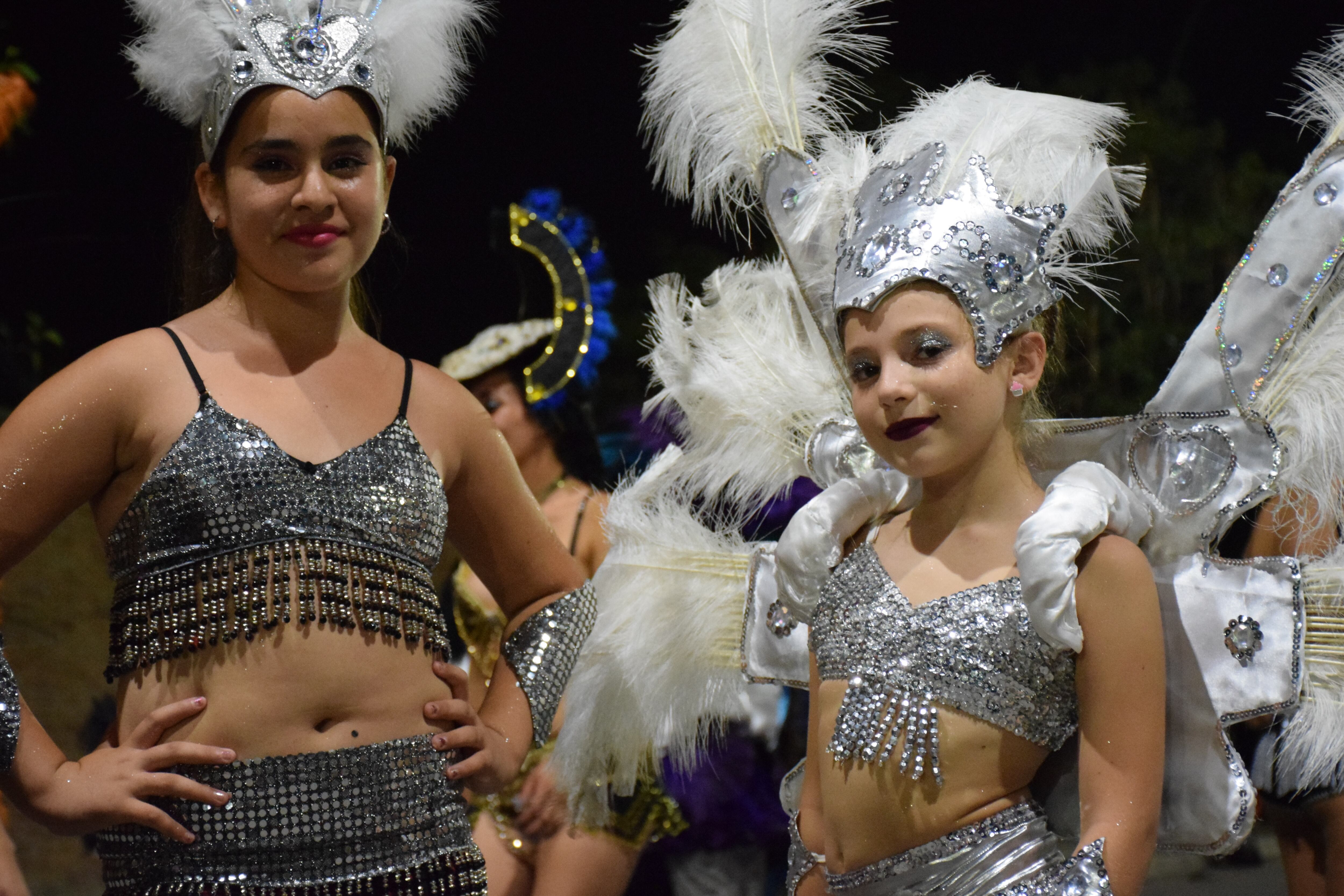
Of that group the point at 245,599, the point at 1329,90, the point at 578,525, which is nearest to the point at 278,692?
the point at 245,599

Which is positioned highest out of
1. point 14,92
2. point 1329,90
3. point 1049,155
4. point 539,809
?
point 1329,90

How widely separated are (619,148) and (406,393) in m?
2.12

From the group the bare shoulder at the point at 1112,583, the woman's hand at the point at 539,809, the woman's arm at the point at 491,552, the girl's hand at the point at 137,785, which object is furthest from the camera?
the woman's hand at the point at 539,809

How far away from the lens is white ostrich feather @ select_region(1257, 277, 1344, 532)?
65.9 inches

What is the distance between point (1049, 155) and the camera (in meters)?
1.76

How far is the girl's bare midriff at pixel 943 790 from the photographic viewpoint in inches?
64.1

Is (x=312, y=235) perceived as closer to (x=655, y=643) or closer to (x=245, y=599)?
(x=245, y=599)

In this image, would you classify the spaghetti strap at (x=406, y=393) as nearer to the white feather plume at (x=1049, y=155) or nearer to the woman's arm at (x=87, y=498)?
the woman's arm at (x=87, y=498)

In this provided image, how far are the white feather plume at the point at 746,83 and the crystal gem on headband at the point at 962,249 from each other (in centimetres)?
28

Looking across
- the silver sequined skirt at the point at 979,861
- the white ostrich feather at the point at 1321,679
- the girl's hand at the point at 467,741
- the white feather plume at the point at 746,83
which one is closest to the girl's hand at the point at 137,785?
the girl's hand at the point at 467,741

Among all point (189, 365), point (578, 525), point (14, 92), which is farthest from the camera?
point (14, 92)

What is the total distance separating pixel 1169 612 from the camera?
1.73m

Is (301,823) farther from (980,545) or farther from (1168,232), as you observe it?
(1168,232)

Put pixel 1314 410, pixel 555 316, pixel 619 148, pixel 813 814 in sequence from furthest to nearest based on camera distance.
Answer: pixel 619 148, pixel 555 316, pixel 813 814, pixel 1314 410
